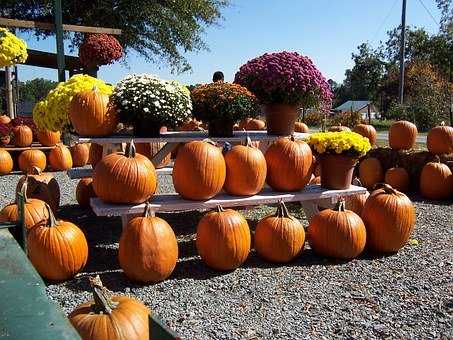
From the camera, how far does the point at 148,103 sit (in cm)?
455

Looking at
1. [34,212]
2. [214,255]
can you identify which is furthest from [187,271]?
[34,212]

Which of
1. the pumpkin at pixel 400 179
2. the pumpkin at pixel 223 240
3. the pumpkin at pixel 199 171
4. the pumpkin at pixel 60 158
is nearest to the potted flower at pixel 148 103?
the pumpkin at pixel 199 171

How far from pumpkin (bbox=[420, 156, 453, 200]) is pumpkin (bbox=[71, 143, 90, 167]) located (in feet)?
20.6

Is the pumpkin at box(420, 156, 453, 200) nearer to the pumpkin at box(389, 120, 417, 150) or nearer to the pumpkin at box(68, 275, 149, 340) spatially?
the pumpkin at box(389, 120, 417, 150)

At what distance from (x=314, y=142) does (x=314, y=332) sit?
2.26m

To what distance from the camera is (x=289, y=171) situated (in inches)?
178

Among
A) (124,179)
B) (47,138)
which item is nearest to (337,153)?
(124,179)

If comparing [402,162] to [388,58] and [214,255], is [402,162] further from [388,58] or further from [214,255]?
[388,58]

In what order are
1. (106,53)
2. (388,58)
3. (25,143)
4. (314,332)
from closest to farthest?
(314,332), (106,53), (25,143), (388,58)

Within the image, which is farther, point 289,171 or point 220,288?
point 289,171

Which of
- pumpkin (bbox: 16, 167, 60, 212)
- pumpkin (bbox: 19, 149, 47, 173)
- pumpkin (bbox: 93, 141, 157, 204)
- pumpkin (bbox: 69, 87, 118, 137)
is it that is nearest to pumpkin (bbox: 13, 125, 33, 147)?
pumpkin (bbox: 19, 149, 47, 173)

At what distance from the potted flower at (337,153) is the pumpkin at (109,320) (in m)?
2.98

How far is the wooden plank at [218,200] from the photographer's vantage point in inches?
153

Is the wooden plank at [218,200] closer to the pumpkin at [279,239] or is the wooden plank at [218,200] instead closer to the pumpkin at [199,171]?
the pumpkin at [199,171]
